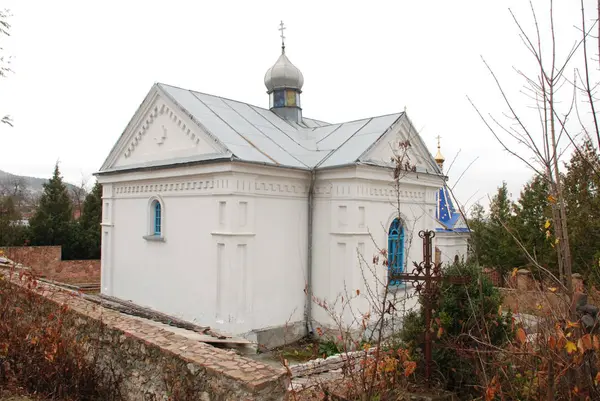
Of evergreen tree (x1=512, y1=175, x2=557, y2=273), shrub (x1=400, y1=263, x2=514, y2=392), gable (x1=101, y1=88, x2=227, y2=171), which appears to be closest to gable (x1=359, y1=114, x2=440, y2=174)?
gable (x1=101, y1=88, x2=227, y2=171)

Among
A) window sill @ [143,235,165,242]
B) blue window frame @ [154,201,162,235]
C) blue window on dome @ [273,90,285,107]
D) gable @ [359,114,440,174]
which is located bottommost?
window sill @ [143,235,165,242]

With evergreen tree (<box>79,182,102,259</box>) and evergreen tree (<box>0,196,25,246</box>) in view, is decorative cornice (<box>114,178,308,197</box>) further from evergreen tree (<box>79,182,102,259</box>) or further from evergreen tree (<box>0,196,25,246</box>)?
A: evergreen tree (<box>0,196,25,246</box>)

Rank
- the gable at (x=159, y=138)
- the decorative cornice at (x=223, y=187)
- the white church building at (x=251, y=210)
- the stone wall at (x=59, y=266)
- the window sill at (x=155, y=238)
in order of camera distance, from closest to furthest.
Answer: the decorative cornice at (x=223, y=187)
the white church building at (x=251, y=210)
the gable at (x=159, y=138)
the window sill at (x=155, y=238)
the stone wall at (x=59, y=266)

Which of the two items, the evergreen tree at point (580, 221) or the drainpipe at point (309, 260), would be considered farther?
the evergreen tree at point (580, 221)

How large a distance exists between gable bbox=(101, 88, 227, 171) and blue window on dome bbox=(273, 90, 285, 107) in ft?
14.4

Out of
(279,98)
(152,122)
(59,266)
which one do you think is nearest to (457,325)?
(152,122)

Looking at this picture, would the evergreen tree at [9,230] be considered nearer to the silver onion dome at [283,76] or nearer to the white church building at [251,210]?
the white church building at [251,210]

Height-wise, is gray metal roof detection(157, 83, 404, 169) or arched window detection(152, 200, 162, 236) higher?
gray metal roof detection(157, 83, 404, 169)

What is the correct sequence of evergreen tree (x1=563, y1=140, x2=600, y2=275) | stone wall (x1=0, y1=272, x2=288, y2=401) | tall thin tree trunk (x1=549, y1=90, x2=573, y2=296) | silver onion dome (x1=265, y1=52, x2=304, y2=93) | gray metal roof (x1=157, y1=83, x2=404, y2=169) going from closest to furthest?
1. tall thin tree trunk (x1=549, y1=90, x2=573, y2=296)
2. stone wall (x1=0, y1=272, x2=288, y2=401)
3. gray metal roof (x1=157, y1=83, x2=404, y2=169)
4. silver onion dome (x1=265, y1=52, x2=304, y2=93)
5. evergreen tree (x1=563, y1=140, x2=600, y2=275)

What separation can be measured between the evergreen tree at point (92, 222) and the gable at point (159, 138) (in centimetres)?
1167

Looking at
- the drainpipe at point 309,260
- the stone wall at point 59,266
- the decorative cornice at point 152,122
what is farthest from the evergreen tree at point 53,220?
the drainpipe at point 309,260

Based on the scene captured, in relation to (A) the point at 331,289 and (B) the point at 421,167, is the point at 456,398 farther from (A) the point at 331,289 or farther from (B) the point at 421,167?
(B) the point at 421,167

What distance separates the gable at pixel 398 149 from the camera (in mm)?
10078

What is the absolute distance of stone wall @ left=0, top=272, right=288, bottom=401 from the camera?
11.7 ft
